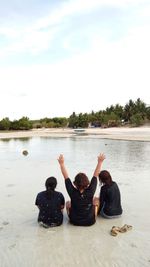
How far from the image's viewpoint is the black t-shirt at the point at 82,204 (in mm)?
6332

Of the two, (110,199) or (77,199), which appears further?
(110,199)

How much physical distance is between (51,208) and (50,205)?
68 mm

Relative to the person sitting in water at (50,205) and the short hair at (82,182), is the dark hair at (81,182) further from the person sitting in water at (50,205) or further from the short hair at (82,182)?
the person sitting in water at (50,205)

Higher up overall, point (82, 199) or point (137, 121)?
point (137, 121)

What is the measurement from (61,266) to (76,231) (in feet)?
4.99

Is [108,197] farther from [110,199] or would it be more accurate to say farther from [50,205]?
[50,205]

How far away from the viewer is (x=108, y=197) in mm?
6984

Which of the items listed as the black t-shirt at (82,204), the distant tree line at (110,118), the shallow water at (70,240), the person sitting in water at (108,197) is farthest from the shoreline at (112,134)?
the black t-shirt at (82,204)

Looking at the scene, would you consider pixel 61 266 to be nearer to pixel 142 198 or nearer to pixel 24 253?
pixel 24 253

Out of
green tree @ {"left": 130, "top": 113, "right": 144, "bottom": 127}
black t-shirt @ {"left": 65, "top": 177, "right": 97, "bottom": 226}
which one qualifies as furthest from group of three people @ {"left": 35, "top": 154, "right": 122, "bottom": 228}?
green tree @ {"left": 130, "top": 113, "right": 144, "bottom": 127}

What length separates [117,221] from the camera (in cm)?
707

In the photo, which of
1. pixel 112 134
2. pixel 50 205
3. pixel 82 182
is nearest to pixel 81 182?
pixel 82 182

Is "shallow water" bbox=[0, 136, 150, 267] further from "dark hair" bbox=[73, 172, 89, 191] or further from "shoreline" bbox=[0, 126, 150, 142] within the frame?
"shoreline" bbox=[0, 126, 150, 142]

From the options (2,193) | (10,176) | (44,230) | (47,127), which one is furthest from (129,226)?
(47,127)
